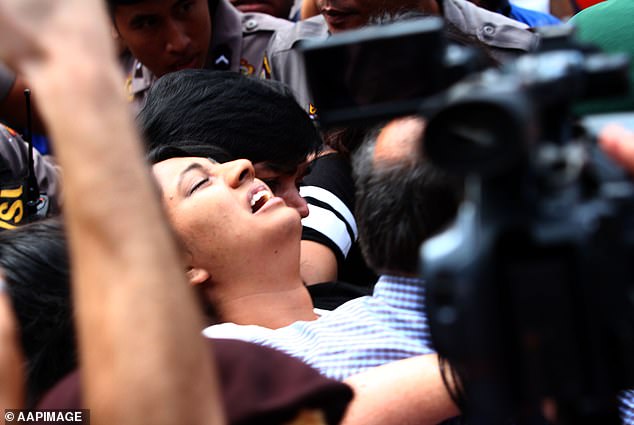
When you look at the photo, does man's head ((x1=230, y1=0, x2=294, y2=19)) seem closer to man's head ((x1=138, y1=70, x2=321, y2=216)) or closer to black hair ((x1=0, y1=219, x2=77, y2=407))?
man's head ((x1=138, y1=70, x2=321, y2=216))

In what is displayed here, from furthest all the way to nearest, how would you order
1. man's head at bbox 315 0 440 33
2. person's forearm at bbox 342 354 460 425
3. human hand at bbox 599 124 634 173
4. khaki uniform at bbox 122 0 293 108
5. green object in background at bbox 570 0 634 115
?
khaki uniform at bbox 122 0 293 108, man's head at bbox 315 0 440 33, green object in background at bbox 570 0 634 115, person's forearm at bbox 342 354 460 425, human hand at bbox 599 124 634 173

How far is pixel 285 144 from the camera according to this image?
114 inches

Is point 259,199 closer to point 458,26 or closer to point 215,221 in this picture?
point 215,221

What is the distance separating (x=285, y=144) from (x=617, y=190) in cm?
188

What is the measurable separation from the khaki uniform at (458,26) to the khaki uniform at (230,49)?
0.09 meters

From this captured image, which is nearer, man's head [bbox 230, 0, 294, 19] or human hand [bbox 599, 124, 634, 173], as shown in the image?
human hand [bbox 599, 124, 634, 173]

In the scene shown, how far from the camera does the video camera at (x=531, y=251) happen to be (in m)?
1.00

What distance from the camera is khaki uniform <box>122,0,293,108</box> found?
150 inches

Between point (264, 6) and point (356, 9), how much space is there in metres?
1.25

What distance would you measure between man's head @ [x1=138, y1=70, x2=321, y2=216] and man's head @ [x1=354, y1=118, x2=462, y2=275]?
30.0 inches

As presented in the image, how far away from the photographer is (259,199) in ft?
7.91

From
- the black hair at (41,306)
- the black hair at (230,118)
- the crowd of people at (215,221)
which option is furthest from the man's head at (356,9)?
the black hair at (41,306)

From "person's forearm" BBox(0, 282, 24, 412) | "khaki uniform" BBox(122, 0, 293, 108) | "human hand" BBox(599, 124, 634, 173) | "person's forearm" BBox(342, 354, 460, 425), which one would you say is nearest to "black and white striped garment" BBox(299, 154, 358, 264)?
"khaki uniform" BBox(122, 0, 293, 108)

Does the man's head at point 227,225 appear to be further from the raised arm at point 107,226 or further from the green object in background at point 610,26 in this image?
the raised arm at point 107,226
